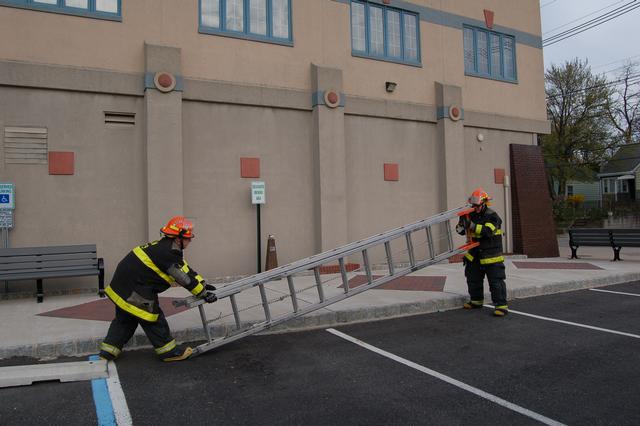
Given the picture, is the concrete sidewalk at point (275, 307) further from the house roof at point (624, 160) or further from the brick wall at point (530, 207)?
the house roof at point (624, 160)

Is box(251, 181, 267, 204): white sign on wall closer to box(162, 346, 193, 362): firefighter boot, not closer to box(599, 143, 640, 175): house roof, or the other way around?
box(162, 346, 193, 362): firefighter boot

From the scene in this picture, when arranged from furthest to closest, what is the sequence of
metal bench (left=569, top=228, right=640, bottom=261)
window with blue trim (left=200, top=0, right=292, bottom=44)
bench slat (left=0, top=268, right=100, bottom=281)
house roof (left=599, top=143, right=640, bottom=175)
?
1. house roof (left=599, top=143, right=640, bottom=175)
2. metal bench (left=569, top=228, right=640, bottom=261)
3. window with blue trim (left=200, top=0, right=292, bottom=44)
4. bench slat (left=0, top=268, right=100, bottom=281)

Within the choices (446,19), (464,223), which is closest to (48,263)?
(464,223)

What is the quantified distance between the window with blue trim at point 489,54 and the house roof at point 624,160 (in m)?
34.3

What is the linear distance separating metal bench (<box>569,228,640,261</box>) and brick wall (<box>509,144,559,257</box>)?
681 millimetres

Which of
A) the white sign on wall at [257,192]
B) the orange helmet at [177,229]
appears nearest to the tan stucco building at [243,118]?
the white sign on wall at [257,192]

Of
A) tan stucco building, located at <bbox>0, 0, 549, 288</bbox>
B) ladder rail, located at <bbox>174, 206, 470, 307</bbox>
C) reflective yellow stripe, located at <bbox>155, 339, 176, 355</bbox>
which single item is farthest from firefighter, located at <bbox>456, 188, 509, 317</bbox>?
reflective yellow stripe, located at <bbox>155, 339, 176, 355</bbox>

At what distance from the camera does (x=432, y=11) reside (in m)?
14.0

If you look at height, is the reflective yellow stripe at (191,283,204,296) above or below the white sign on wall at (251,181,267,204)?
below

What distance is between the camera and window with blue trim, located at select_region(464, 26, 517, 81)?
1484 cm

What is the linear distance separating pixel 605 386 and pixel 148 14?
33.2 ft

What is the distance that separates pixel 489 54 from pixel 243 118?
334 inches

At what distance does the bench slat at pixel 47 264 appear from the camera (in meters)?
8.31

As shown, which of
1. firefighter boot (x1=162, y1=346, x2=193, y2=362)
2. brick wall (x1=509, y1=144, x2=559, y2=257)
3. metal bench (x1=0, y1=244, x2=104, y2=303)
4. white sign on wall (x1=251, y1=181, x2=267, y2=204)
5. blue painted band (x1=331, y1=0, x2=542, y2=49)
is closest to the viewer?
firefighter boot (x1=162, y1=346, x2=193, y2=362)
